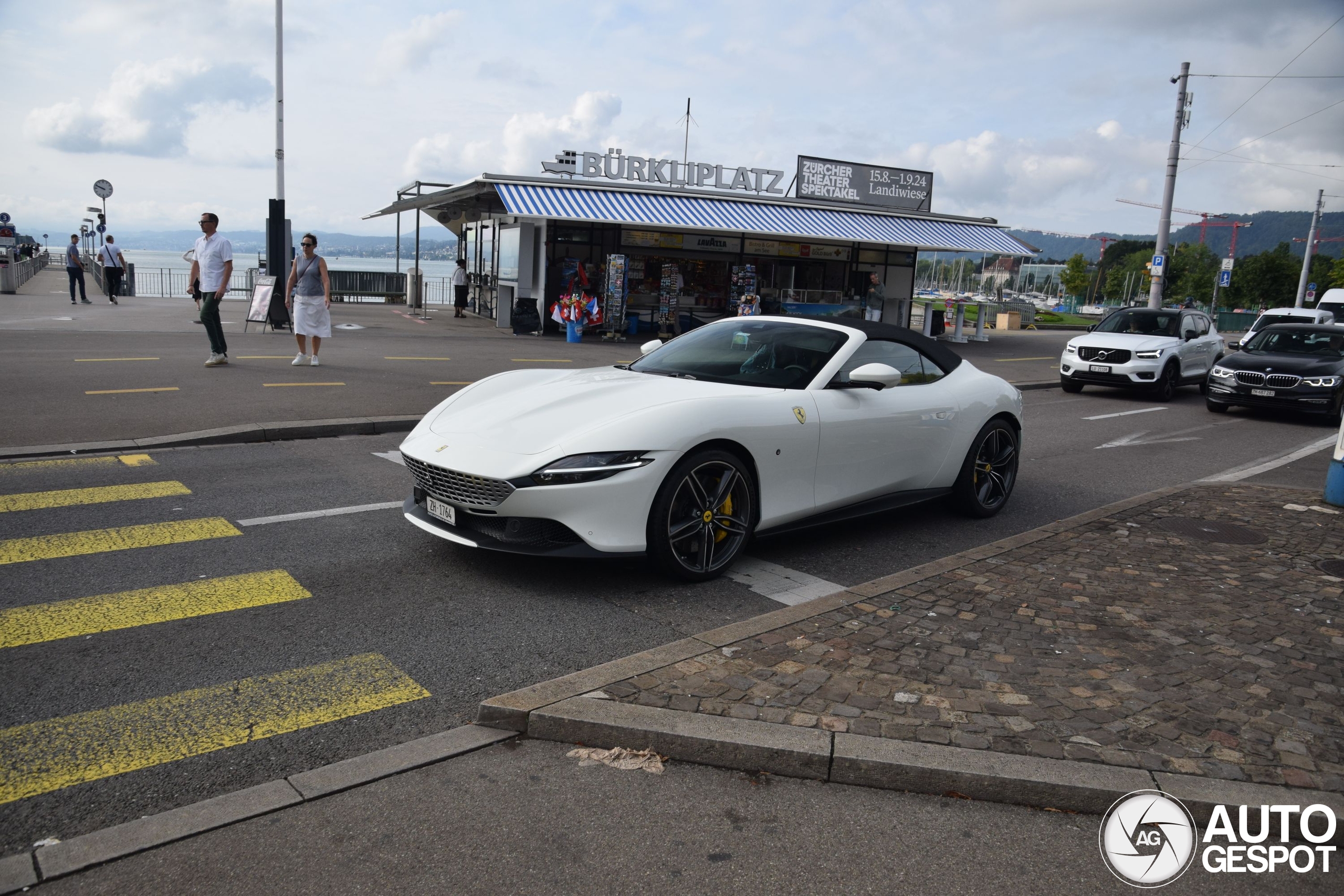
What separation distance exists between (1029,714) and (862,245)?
92.8ft

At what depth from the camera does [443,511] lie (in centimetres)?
518

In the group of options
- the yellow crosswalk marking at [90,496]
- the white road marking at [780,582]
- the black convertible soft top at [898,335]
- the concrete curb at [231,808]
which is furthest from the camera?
the black convertible soft top at [898,335]

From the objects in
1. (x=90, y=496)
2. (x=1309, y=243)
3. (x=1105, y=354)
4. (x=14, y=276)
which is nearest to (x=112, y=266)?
(x=14, y=276)

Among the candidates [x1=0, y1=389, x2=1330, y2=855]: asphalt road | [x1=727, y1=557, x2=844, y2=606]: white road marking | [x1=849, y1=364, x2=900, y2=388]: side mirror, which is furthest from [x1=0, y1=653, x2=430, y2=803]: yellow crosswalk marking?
[x1=849, y1=364, x2=900, y2=388]: side mirror

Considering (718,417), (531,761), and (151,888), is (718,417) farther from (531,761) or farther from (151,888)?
(151,888)

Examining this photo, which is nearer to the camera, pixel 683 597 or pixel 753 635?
pixel 753 635

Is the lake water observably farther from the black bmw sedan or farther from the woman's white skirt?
the black bmw sedan

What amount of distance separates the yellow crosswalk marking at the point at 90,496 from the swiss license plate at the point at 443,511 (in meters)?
2.67

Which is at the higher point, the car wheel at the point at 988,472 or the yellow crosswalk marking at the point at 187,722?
the car wheel at the point at 988,472

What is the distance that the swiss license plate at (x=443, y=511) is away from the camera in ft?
16.8

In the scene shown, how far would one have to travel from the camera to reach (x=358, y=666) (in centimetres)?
410

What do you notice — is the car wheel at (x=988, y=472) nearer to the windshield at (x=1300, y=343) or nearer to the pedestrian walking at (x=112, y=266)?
the windshield at (x=1300, y=343)

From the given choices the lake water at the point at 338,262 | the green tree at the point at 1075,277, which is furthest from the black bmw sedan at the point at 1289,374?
the green tree at the point at 1075,277

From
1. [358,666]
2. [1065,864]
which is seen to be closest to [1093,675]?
[1065,864]
